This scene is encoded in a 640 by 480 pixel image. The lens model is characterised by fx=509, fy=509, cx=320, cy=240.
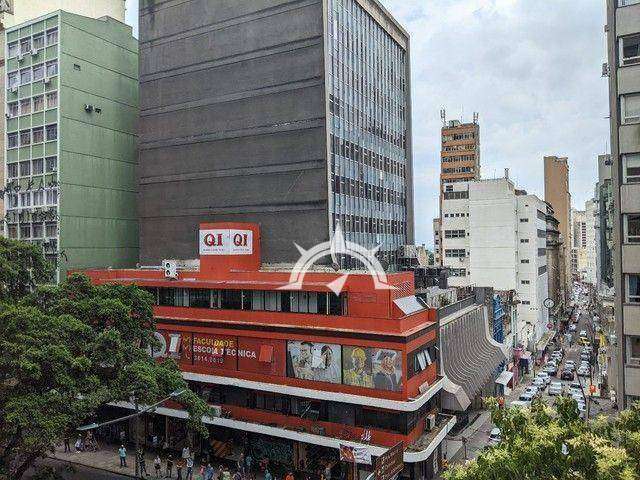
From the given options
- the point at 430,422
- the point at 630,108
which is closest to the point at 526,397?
the point at 430,422

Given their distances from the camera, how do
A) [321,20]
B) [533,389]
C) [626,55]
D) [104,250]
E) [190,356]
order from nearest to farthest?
1. [626,55]
2. [190,356]
3. [321,20]
4. [533,389]
5. [104,250]

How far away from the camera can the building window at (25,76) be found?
→ 59669mm

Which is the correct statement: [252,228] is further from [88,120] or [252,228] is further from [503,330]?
[503,330]

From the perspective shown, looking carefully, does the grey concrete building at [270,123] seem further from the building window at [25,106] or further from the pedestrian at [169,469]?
the pedestrian at [169,469]

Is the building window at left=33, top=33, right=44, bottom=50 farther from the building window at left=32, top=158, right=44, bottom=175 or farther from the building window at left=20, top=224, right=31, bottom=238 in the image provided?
the building window at left=20, top=224, right=31, bottom=238

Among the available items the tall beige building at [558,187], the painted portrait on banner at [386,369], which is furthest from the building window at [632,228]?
the tall beige building at [558,187]

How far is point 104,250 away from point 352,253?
3155cm

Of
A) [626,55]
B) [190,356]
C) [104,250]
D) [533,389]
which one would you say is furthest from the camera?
[104,250]

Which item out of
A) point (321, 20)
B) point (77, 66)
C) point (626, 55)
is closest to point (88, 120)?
point (77, 66)

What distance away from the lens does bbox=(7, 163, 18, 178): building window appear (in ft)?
200

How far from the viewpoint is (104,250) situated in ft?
207

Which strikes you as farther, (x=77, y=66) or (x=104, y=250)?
(x=104, y=250)

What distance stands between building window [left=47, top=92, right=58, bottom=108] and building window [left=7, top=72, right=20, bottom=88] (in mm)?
6291

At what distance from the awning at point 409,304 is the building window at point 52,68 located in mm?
48033
